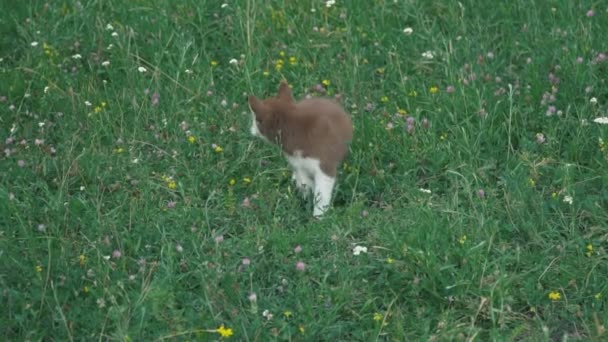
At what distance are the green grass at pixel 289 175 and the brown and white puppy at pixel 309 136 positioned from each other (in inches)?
5.6

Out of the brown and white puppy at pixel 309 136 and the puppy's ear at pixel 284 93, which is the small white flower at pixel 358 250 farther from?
the puppy's ear at pixel 284 93

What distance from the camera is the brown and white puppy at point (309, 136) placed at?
601 cm

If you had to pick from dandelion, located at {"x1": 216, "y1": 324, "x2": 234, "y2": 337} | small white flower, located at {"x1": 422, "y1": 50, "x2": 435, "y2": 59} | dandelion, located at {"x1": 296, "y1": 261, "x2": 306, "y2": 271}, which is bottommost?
small white flower, located at {"x1": 422, "y1": 50, "x2": 435, "y2": 59}

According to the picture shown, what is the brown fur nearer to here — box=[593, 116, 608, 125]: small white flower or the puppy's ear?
the puppy's ear

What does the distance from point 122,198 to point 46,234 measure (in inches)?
21.4

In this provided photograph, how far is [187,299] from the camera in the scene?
16.9 feet

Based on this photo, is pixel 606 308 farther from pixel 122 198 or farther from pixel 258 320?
pixel 122 198

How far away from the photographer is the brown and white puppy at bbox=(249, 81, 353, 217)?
237 inches

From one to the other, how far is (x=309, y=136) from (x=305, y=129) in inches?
1.8

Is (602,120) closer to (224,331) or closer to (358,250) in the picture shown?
(358,250)

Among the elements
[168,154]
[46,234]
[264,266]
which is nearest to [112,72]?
[168,154]

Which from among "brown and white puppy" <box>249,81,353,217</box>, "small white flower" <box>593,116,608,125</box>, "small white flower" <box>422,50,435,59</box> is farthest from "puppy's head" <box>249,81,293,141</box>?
"small white flower" <box>593,116,608,125</box>

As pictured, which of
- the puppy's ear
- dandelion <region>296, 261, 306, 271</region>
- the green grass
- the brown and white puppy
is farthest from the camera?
the puppy's ear

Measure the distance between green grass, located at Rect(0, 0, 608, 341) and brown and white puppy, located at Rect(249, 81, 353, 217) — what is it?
143mm
